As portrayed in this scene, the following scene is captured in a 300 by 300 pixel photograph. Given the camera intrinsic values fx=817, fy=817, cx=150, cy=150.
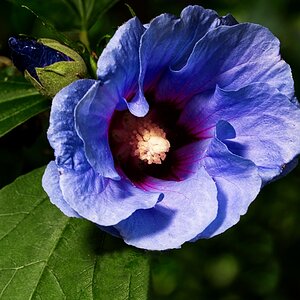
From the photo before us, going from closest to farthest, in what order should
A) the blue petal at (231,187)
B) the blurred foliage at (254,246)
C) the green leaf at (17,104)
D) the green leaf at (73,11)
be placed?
1. the blue petal at (231,187)
2. the green leaf at (17,104)
3. the green leaf at (73,11)
4. the blurred foliage at (254,246)

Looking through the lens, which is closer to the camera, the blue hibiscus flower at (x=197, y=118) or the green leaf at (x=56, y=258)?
the blue hibiscus flower at (x=197, y=118)

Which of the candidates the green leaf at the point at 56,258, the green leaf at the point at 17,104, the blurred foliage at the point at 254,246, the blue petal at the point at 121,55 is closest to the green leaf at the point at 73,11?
the green leaf at the point at 17,104

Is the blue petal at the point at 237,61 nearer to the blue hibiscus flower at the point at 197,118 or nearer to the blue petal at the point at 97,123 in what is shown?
the blue hibiscus flower at the point at 197,118

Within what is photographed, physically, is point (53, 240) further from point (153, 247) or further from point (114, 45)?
point (114, 45)

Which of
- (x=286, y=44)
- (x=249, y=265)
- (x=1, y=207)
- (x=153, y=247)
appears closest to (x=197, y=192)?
(x=153, y=247)

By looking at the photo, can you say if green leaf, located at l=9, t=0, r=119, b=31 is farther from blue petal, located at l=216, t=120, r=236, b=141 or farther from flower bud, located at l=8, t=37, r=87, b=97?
blue petal, located at l=216, t=120, r=236, b=141

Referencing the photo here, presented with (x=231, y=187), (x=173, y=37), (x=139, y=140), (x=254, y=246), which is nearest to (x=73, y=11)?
(x=139, y=140)
